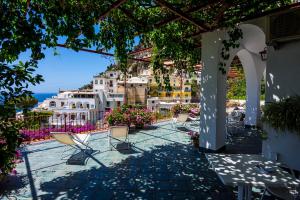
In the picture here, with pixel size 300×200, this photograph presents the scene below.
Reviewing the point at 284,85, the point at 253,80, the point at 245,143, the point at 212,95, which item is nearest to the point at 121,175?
the point at 212,95

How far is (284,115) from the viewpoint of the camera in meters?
3.13

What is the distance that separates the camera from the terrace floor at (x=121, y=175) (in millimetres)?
3602

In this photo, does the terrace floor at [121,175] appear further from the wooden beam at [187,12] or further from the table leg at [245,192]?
the wooden beam at [187,12]

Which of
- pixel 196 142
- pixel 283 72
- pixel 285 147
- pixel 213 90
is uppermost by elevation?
pixel 283 72

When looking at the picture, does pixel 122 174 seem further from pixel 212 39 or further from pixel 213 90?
pixel 212 39

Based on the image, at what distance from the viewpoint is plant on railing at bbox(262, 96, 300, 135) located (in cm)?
305

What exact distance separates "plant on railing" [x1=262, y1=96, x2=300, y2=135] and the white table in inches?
21.0

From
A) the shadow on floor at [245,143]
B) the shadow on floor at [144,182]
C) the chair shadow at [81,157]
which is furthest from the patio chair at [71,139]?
the shadow on floor at [245,143]

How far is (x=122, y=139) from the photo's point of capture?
7.09m

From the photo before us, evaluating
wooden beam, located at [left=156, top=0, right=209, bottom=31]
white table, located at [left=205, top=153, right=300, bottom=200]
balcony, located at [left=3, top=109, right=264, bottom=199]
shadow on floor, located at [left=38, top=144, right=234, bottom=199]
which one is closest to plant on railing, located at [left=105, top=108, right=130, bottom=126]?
balcony, located at [left=3, top=109, right=264, bottom=199]

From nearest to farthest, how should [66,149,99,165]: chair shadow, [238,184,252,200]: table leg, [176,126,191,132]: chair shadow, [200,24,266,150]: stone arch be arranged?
1. [238,184,252,200]: table leg
2. [66,149,99,165]: chair shadow
3. [200,24,266,150]: stone arch
4. [176,126,191,132]: chair shadow

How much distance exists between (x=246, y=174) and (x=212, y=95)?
308cm

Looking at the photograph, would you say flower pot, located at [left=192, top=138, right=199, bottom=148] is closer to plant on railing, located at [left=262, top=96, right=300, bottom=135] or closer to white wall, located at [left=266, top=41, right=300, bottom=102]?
white wall, located at [left=266, top=41, right=300, bottom=102]

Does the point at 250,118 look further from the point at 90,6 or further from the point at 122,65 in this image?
the point at 90,6
